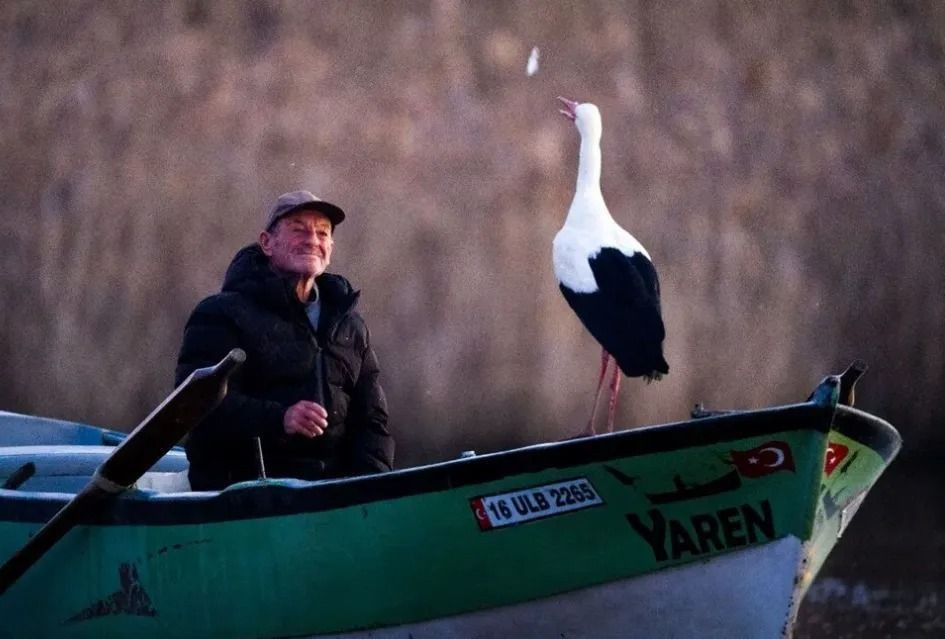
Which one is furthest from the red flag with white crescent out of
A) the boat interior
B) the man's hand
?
the boat interior

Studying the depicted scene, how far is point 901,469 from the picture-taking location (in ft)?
40.5

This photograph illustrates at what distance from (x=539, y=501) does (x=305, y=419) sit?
28.3 inches

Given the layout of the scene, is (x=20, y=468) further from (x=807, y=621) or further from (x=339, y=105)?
(x=339, y=105)

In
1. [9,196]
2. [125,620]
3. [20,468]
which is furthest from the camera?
[9,196]

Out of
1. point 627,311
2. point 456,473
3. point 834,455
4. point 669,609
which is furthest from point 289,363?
point 627,311

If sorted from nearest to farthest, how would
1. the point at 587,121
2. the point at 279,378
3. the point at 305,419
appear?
1. the point at 305,419
2. the point at 279,378
3. the point at 587,121

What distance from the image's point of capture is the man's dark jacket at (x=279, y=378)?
15.4ft

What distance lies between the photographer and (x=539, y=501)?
4266 mm

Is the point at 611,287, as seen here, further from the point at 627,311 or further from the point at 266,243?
the point at 266,243

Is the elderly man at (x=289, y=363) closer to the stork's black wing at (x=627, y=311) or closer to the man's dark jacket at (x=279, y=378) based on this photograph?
the man's dark jacket at (x=279, y=378)

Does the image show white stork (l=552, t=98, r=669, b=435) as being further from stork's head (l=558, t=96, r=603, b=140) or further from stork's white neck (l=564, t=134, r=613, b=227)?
stork's head (l=558, t=96, r=603, b=140)

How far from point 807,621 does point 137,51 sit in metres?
8.92

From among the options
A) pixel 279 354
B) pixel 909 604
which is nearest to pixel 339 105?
pixel 909 604

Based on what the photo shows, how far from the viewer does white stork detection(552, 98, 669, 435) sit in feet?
23.0
